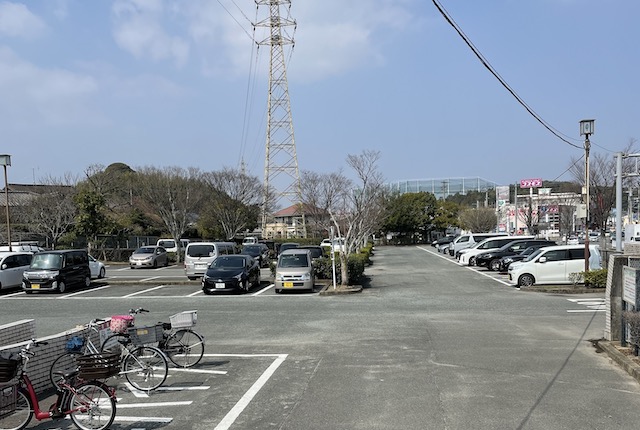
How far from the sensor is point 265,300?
17.8 meters

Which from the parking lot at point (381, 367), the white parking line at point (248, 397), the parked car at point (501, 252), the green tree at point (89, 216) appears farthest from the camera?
the green tree at point (89, 216)

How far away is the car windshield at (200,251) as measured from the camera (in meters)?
25.2

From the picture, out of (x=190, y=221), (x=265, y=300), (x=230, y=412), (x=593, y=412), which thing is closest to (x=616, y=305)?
(x=593, y=412)

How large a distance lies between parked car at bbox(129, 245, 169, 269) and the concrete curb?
96.8 feet

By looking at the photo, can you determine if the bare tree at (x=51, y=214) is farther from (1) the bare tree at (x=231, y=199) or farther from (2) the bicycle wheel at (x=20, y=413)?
(2) the bicycle wheel at (x=20, y=413)

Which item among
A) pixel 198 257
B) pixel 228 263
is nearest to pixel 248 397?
pixel 228 263

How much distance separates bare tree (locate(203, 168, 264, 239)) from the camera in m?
48.5

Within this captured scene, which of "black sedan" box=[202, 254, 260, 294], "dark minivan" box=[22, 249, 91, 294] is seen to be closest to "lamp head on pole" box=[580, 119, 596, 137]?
"black sedan" box=[202, 254, 260, 294]

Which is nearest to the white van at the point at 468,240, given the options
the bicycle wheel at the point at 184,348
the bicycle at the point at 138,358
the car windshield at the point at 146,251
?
the car windshield at the point at 146,251

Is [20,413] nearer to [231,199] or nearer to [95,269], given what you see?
[95,269]

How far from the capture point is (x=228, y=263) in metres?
21.0

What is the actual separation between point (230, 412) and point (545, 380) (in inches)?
174

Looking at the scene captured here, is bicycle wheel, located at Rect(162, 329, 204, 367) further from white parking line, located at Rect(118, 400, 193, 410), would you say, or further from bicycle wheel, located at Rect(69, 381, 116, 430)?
bicycle wheel, located at Rect(69, 381, 116, 430)

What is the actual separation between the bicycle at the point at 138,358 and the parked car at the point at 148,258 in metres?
28.2
